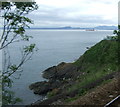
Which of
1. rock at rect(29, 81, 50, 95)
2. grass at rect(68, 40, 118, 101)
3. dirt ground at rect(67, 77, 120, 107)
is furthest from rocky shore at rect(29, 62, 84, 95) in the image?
dirt ground at rect(67, 77, 120, 107)

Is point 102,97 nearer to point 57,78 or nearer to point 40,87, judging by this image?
point 40,87

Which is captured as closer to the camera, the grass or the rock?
the rock

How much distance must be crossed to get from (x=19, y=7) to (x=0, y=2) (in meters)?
0.91

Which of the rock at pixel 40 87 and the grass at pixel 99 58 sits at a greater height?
the grass at pixel 99 58

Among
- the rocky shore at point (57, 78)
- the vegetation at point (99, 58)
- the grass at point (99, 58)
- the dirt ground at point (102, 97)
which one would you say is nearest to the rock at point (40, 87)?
the rocky shore at point (57, 78)

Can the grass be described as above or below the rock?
above

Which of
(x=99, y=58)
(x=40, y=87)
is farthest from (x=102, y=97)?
(x=99, y=58)

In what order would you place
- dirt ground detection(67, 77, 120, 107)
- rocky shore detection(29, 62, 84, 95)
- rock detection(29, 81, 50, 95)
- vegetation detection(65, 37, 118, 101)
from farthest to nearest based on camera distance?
vegetation detection(65, 37, 118, 101), rocky shore detection(29, 62, 84, 95), rock detection(29, 81, 50, 95), dirt ground detection(67, 77, 120, 107)

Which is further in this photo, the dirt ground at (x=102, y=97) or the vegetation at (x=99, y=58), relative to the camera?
the vegetation at (x=99, y=58)

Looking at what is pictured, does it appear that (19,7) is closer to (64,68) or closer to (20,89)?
(20,89)

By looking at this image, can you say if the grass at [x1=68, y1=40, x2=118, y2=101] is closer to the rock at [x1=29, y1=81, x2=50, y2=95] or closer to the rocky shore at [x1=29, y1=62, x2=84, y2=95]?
the rocky shore at [x1=29, y1=62, x2=84, y2=95]

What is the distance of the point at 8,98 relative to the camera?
1062 centimetres

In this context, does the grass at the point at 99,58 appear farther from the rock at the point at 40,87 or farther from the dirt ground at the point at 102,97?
the dirt ground at the point at 102,97

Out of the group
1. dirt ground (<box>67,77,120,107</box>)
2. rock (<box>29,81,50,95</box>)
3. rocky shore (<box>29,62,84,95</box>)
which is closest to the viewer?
dirt ground (<box>67,77,120,107</box>)
